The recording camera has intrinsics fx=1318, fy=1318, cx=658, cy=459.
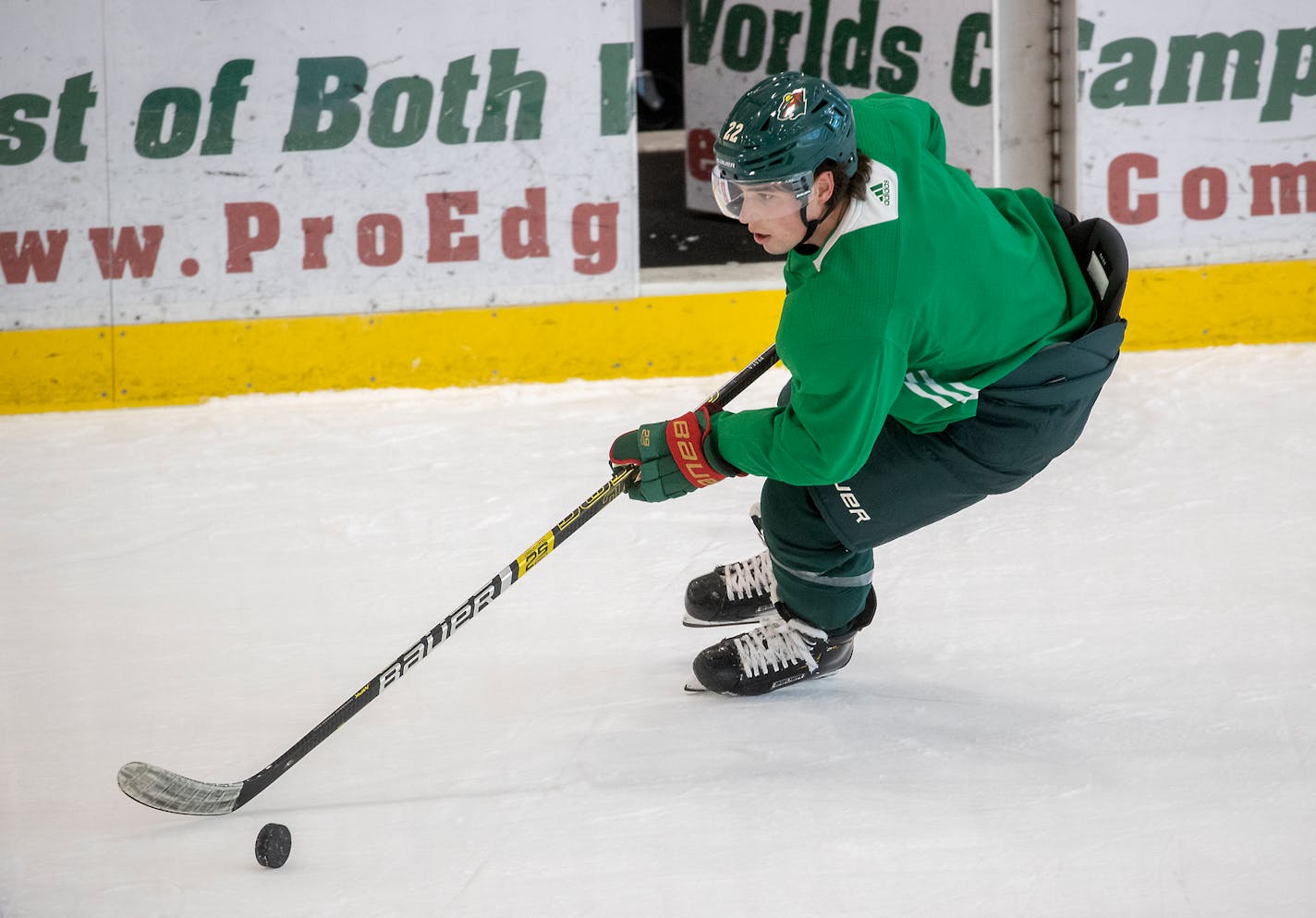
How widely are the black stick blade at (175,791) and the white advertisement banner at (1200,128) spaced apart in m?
3.36

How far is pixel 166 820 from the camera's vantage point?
177 centimetres

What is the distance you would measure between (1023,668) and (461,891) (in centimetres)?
100

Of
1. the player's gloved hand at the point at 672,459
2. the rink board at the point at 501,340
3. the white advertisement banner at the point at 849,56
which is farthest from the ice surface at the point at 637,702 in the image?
the white advertisement banner at the point at 849,56

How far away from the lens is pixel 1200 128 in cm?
419

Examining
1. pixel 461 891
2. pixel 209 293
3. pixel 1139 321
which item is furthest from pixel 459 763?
pixel 1139 321

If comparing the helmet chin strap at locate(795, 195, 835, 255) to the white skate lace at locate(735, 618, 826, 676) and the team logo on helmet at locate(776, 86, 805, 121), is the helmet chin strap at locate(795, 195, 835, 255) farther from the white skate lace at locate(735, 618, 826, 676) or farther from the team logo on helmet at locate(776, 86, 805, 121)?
the white skate lace at locate(735, 618, 826, 676)

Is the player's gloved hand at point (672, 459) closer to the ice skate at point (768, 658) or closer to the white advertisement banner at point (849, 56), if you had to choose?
the ice skate at point (768, 658)

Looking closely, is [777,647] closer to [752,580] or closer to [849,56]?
[752,580]

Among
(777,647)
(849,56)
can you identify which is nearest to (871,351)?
(777,647)

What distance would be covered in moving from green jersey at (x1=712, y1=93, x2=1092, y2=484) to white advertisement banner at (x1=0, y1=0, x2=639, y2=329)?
2363mm

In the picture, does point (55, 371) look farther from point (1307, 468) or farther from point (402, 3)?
point (1307, 468)

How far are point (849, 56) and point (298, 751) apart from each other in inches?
189

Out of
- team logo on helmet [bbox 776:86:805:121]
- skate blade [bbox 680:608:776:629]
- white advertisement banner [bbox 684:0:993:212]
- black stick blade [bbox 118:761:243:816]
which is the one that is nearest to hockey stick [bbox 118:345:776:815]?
black stick blade [bbox 118:761:243:816]

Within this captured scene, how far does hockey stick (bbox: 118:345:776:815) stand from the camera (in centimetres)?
175
